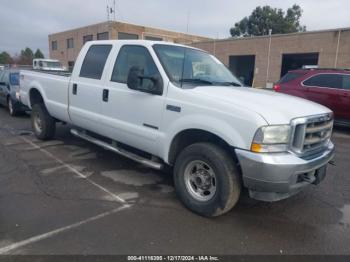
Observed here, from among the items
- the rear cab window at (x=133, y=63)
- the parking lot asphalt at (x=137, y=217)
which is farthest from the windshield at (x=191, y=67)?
the parking lot asphalt at (x=137, y=217)

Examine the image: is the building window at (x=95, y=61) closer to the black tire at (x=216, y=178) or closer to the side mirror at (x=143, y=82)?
the side mirror at (x=143, y=82)

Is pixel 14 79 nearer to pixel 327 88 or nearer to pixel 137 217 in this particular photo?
pixel 137 217

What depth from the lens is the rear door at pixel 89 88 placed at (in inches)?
188

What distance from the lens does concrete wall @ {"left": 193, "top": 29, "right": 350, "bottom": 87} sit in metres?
21.4

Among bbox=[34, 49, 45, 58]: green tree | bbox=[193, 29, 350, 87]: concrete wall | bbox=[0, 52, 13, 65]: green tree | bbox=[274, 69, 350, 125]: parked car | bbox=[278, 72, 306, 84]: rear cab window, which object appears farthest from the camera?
bbox=[34, 49, 45, 58]: green tree

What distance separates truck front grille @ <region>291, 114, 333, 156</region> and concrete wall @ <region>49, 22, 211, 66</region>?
3697 centimetres

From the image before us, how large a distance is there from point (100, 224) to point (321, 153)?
2.65 metres

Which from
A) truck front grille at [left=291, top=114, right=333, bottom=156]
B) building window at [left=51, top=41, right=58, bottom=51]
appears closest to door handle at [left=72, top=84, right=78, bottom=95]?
truck front grille at [left=291, top=114, right=333, bottom=156]

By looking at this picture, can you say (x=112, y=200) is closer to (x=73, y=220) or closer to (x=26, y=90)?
(x=73, y=220)

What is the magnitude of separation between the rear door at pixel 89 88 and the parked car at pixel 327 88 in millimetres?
6787

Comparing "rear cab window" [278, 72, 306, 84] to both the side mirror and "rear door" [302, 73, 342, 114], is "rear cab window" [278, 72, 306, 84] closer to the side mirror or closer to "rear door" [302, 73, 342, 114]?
"rear door" [302, 73, 342, 114]

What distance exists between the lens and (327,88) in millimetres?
9008

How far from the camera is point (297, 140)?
3078 millimetres

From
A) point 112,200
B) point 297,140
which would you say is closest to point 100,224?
point 112,200
